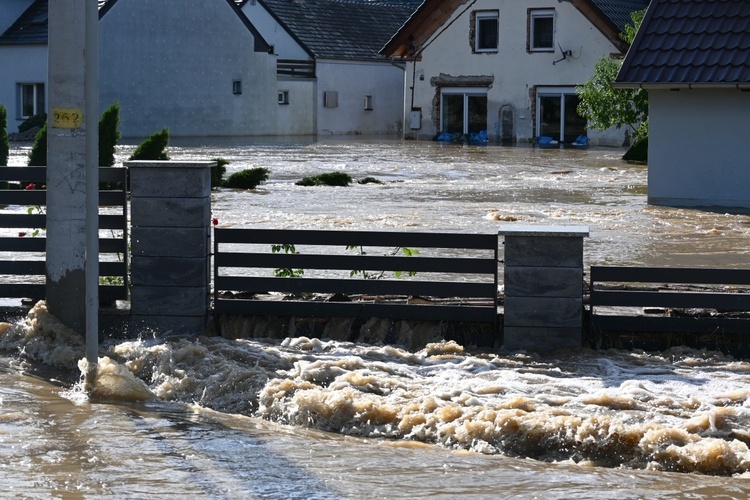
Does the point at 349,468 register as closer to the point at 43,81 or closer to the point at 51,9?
the point at 51,9

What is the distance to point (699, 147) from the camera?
788 inches

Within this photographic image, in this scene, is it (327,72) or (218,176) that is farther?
(327,72)

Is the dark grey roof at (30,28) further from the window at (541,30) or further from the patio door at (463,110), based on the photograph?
the window at (541,30)

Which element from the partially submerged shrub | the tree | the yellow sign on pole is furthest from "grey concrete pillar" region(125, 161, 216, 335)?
the tree

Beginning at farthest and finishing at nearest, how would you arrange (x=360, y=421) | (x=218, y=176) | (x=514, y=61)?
1. (x=514, y=61)
2. (x=218, y=176)
3. (x=360, y=421)

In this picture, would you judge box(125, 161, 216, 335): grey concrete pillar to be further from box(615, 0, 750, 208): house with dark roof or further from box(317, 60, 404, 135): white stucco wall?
box(317, 60, 404, 135): white stucco wall

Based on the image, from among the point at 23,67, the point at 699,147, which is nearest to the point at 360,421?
the point at 699,147

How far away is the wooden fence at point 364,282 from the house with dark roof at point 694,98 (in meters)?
10.9

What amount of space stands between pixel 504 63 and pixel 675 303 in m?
36.6

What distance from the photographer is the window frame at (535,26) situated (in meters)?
43.8

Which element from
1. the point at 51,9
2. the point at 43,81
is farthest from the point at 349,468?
the point at 43,81

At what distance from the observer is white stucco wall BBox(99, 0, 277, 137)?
46.4 m

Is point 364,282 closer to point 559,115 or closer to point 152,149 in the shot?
point 152,149

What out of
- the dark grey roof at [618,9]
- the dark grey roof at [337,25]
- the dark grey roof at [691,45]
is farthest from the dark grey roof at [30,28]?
the dark grey roof at [691,45]
